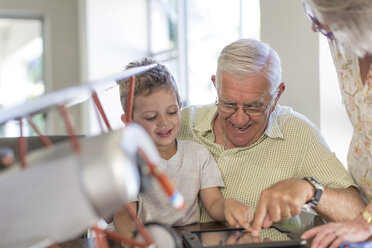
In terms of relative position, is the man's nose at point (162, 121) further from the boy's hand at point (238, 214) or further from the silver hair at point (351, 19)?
the silver hair at point (351, 19)

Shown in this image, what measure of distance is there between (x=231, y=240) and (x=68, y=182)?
57 centimetres

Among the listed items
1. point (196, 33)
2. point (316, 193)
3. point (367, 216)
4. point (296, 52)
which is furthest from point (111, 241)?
point (196, 33)

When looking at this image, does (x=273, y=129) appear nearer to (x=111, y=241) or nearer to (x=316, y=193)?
(x=316, y=193)

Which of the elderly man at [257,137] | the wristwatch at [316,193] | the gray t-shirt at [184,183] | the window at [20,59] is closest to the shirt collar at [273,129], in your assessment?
the elderly man at [257,137]

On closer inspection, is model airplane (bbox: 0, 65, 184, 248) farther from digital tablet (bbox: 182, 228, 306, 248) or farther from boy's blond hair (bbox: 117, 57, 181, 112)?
boy's blond hair (bbox: 117, 57, 181, 112)

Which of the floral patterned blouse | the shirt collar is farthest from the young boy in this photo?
the floral patterned blouse

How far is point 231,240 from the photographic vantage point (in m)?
1.10

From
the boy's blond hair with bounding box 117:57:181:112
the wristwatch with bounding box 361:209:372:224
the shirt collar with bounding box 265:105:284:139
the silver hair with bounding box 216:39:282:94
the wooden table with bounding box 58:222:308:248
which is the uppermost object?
the silver hair with bounding box 216:39:282:94

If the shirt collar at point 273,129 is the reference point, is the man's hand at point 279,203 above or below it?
below

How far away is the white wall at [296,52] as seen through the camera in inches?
87.1

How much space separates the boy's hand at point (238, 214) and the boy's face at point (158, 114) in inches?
11.0

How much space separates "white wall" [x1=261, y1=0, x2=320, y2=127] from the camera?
2.21 meters

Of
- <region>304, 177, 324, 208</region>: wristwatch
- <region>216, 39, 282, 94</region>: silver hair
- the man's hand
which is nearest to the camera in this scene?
the man's hand

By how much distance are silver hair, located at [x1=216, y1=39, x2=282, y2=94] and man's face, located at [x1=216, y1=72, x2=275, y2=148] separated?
2 cm
